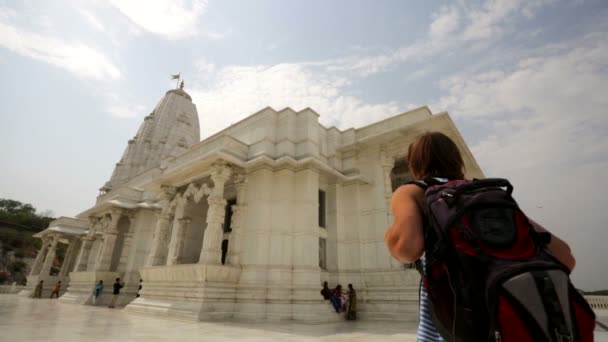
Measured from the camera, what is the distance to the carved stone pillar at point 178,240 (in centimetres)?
1198

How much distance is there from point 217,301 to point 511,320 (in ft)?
32.6

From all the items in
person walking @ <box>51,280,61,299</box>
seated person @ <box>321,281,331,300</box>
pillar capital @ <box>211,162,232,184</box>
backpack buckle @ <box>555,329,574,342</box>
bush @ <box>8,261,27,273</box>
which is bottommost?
person walking @ <box>51,280,61,299</box>

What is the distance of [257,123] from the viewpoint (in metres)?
12.8

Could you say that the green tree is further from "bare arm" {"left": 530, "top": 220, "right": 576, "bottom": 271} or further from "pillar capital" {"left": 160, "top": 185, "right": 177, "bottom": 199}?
"bare arm" {"left": 530, "top": 220, "right": 576, "bottom": 271}

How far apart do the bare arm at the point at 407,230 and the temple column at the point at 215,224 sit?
9.50 metres

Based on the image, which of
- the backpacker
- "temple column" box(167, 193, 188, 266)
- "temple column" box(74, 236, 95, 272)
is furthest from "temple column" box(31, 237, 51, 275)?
the backpacker

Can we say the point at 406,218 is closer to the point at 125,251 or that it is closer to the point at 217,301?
the point at 217,301

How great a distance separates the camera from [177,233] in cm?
1252

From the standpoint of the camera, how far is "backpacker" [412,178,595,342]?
0.91m

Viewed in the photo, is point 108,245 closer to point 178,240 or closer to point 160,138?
point 178,240

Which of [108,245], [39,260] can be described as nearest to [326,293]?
[108,245]

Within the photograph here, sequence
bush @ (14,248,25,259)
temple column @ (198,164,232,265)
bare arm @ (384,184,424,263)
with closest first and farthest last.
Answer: bare arm @ (384,184,424,263), temple column @ (198,164,232,265), bush @ (14,248,25,259)

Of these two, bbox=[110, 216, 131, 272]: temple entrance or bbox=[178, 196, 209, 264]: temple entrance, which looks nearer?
bbox=[178, 196, 209, 264]: temple entrance

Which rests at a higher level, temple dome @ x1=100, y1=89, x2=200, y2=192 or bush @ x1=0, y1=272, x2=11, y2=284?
temple dome @ x1=100, y1=89, x2=200, y2=192
